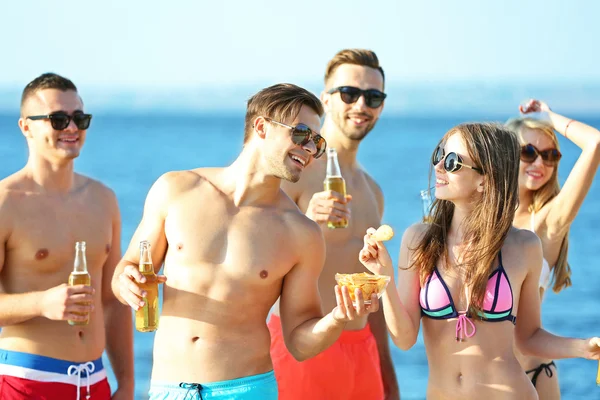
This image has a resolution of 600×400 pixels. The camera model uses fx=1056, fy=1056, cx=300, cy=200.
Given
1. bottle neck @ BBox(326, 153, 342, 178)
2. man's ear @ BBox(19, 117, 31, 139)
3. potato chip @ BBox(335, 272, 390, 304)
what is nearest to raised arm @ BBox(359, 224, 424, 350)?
potato chip @ BBox(335, 272, 390, 304)

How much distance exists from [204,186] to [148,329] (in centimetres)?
74

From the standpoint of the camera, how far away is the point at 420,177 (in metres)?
48.6

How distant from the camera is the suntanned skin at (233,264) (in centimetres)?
487

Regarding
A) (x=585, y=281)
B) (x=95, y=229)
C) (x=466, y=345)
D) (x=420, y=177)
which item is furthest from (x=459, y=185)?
(x=420, y=177)

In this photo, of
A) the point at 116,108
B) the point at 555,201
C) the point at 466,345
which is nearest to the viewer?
the point at 466,345

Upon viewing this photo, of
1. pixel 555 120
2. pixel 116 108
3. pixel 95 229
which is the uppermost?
pixel 116 108

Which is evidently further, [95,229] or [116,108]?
[116,108]

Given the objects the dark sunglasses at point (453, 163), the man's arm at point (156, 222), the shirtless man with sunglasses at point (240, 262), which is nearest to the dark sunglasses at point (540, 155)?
the dark sunglasses at point (453, 163)

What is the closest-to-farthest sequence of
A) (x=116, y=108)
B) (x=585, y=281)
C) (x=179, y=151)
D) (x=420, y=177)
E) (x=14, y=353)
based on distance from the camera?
(x=14, y=353)
(x=585, y=281)
(x=420, y=177)
(x=179, y=151)
(x=116, y=108)

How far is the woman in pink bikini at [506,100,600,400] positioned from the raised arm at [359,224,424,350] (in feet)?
4.45

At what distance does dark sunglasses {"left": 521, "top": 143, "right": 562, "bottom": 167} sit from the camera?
6.38m

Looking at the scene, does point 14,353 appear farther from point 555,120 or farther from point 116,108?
point 116,108

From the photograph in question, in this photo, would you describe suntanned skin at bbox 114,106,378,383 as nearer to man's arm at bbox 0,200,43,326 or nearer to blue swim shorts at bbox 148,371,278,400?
blue swim shorts at bbox 148,371,278,400

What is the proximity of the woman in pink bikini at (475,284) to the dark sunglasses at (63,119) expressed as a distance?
1895mm
